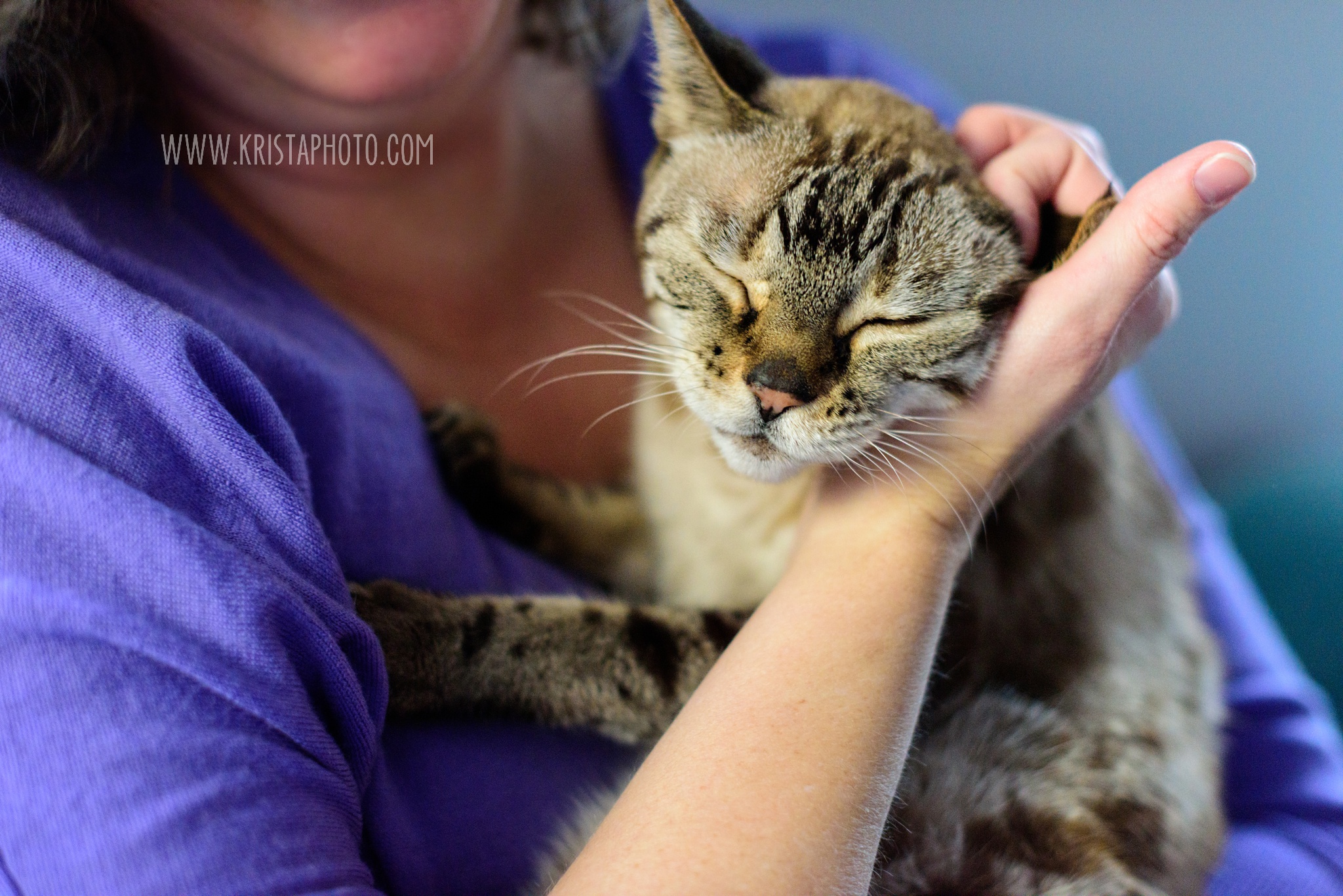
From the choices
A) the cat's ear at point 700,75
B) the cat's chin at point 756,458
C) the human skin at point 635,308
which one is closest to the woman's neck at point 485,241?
the human skin at point 635,308

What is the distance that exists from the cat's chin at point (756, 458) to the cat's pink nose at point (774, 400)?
46 mm

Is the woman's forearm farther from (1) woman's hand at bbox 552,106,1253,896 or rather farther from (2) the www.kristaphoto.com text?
(2) the www.kristaphoto.com text

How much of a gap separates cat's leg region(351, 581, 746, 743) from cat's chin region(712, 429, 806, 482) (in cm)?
18

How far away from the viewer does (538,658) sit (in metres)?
0.95

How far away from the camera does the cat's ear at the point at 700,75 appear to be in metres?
0.98

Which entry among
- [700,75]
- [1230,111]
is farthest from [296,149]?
[1230,111]

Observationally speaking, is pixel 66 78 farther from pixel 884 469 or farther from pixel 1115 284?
pixel 1115 284

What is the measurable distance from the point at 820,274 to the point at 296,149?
A: 705mm

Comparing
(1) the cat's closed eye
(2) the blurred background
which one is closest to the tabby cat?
(1) the cat's closed eye

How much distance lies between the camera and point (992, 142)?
1040mm

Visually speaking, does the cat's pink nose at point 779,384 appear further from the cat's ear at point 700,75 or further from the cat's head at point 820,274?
the cat's ear at point 700,75


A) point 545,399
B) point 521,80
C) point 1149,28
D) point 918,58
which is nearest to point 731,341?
point 545,399

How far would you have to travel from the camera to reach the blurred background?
7.44ft

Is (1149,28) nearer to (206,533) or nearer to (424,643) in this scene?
(424,643)
